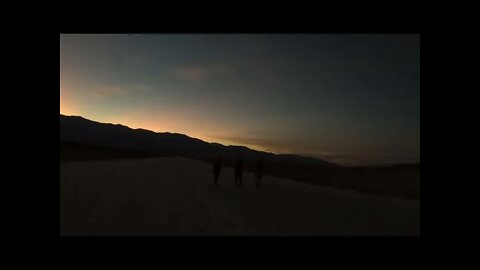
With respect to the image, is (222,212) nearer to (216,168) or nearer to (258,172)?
(258,172)

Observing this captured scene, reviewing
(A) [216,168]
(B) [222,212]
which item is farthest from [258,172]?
(B) [222,212]

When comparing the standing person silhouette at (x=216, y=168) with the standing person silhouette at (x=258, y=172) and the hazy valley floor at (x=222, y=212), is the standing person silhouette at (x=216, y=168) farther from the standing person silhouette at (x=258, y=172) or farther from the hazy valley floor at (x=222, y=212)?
the standing person silhouette at (x=258, y=172)

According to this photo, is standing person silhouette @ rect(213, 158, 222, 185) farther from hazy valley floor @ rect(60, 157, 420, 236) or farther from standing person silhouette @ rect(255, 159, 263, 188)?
standing person silhouette @ rect(255, 159, 263, 188)

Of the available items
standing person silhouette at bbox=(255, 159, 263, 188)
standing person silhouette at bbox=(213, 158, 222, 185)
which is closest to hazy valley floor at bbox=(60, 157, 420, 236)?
standing person silhouette at bbox=(255, 159, 263, 188)

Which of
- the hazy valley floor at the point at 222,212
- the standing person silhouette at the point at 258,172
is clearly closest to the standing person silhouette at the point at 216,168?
the hazy valley floor at the point at 222,212

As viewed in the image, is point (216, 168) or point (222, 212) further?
point (216, 168)

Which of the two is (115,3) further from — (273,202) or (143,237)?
(273,202)

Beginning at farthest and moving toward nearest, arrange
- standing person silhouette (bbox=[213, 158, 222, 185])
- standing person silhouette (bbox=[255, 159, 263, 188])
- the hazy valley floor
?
standing person silhouette (bbox=[213, 158, 222, 185]) → standing person silhouette (bbox=[255, 159, 263, 188]) → the hazy valley floor

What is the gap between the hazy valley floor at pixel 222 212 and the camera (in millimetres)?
6754

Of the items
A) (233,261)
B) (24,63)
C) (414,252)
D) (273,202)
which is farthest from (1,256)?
(414,252)

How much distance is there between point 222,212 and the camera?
7508mm

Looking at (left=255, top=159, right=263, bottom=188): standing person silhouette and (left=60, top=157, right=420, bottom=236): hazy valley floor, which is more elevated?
(left=255, top=159, right=263, bottom=188): standing person silhouette

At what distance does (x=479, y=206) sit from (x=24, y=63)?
7.36 meters

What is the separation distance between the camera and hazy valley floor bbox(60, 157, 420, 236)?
675 cm
